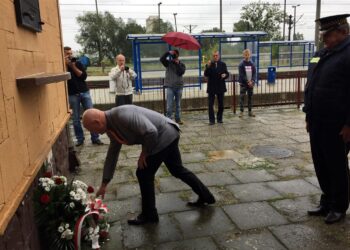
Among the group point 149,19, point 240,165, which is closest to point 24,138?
point 240,165

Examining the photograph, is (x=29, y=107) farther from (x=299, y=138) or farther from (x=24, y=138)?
(x=299, y=138)

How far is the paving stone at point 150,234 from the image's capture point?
133 inches

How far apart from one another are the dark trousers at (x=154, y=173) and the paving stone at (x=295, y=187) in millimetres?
1119

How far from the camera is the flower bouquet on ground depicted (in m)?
2.88

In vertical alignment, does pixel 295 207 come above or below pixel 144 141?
below

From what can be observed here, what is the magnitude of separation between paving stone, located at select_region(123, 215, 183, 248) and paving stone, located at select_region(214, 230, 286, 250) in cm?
42

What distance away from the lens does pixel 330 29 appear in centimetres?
332

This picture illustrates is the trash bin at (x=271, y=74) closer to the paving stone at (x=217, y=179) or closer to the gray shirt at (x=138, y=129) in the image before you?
the paving stone at (x=217, y=179)

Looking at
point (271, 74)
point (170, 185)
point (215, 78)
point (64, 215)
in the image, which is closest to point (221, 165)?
point (170, 185)

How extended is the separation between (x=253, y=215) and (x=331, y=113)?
4.33ft

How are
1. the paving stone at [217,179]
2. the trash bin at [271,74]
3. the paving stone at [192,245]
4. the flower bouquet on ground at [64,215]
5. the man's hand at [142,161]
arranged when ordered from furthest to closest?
the trash bin at [271,74], the paving stone at [217,179], the man's hand at [142,161], the paving stone at [192,245], the flower bouquet on ground at [64,215]

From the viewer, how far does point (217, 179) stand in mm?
4945

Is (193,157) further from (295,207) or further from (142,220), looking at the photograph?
(142,220)

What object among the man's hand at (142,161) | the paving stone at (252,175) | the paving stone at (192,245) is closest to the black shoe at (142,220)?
the paving stone at (192,245)
